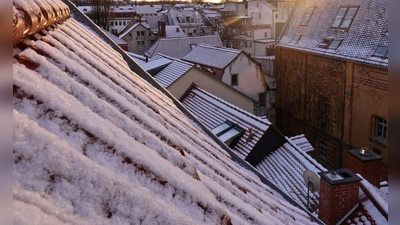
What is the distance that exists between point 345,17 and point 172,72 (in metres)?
9.90

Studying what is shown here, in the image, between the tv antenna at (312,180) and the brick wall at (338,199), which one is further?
the tv antenna at (312,180)

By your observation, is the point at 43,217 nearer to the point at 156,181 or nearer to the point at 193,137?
the point at 156,181

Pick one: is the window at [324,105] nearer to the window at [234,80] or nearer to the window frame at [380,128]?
the window frame at [380,128]

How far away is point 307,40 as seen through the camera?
71.9 feet

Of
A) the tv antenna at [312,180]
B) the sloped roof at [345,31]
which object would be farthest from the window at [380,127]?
the tv antenna at [312,180]

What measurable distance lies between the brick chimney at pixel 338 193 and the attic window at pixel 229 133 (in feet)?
13.7

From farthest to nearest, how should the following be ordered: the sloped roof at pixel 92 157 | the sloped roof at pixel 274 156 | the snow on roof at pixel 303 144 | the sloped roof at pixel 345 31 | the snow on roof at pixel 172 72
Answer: the sloped roof at pixel 345 31 < the snow on roof at pixel 172 72 < the snow on roof at pixel 303 144 < the sloped roof at pixel 274 156 < the sloped roof at pixel 92 157

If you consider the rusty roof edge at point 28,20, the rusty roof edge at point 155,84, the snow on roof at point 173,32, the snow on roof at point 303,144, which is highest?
the rusty roof edge at point 28,20

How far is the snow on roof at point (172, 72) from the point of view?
650 inches

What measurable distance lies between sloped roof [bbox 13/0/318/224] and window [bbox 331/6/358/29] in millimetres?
19264

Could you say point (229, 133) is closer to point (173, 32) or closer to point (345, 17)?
point (345, 17)

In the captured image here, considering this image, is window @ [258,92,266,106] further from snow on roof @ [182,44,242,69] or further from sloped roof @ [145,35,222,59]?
sloped roof @ [145,35,222,59]

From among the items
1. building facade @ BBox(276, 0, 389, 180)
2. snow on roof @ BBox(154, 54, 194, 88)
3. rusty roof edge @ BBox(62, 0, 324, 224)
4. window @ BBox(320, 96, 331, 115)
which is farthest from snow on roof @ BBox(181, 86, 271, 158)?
window @ BBox(320, 96, 331, 115)
